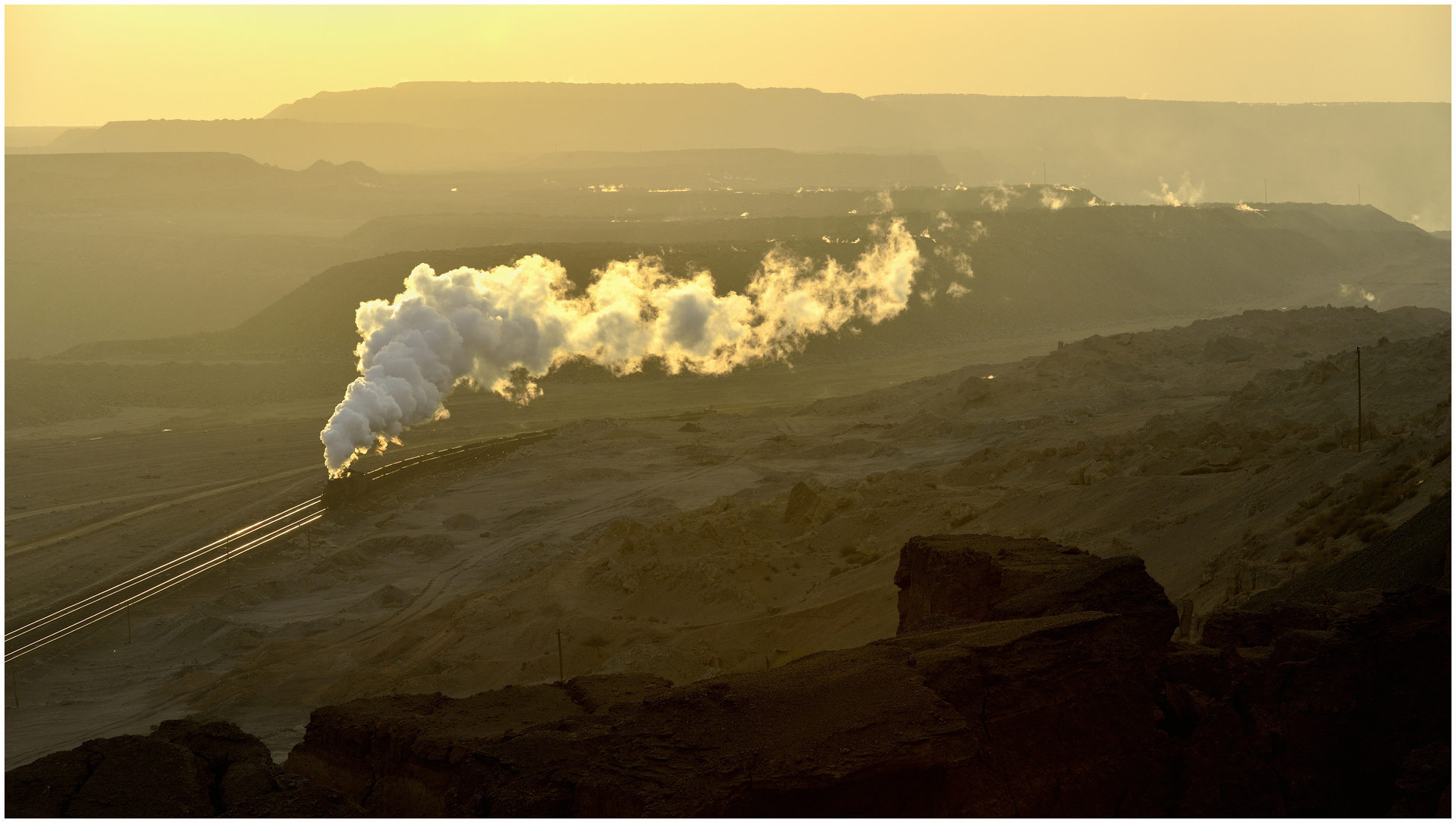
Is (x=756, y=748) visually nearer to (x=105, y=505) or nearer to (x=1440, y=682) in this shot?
(x=1440, y=682)

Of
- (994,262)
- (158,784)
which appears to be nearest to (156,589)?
(158,784)

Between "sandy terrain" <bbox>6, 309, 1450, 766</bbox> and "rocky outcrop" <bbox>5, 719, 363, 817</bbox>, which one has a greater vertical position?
"rocky outcrop" <bbox>5, 719, 363, 817</bbox>

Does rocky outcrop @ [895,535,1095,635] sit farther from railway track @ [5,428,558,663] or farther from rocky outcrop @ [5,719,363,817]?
railway track @ [5,428,558,663]

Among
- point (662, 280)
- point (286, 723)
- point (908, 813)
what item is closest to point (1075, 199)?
point (662, 280)

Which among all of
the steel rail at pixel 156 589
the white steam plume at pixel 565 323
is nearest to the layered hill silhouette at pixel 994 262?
the white steam plume at pixel 565 323

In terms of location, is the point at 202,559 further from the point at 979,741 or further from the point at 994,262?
the point at 994,262

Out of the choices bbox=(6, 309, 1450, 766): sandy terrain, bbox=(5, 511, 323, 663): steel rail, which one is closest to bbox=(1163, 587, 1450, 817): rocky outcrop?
bbox=(6, 309, 1450, 766): sandy terrain

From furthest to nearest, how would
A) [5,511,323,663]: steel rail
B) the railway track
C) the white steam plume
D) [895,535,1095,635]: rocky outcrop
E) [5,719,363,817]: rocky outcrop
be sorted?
the white steam plume < the railway track < [5,511,323,663]: steel rail < [895,535,1095,635]: rocky outcrop < [5,719,363,817]: rocky outcrop
